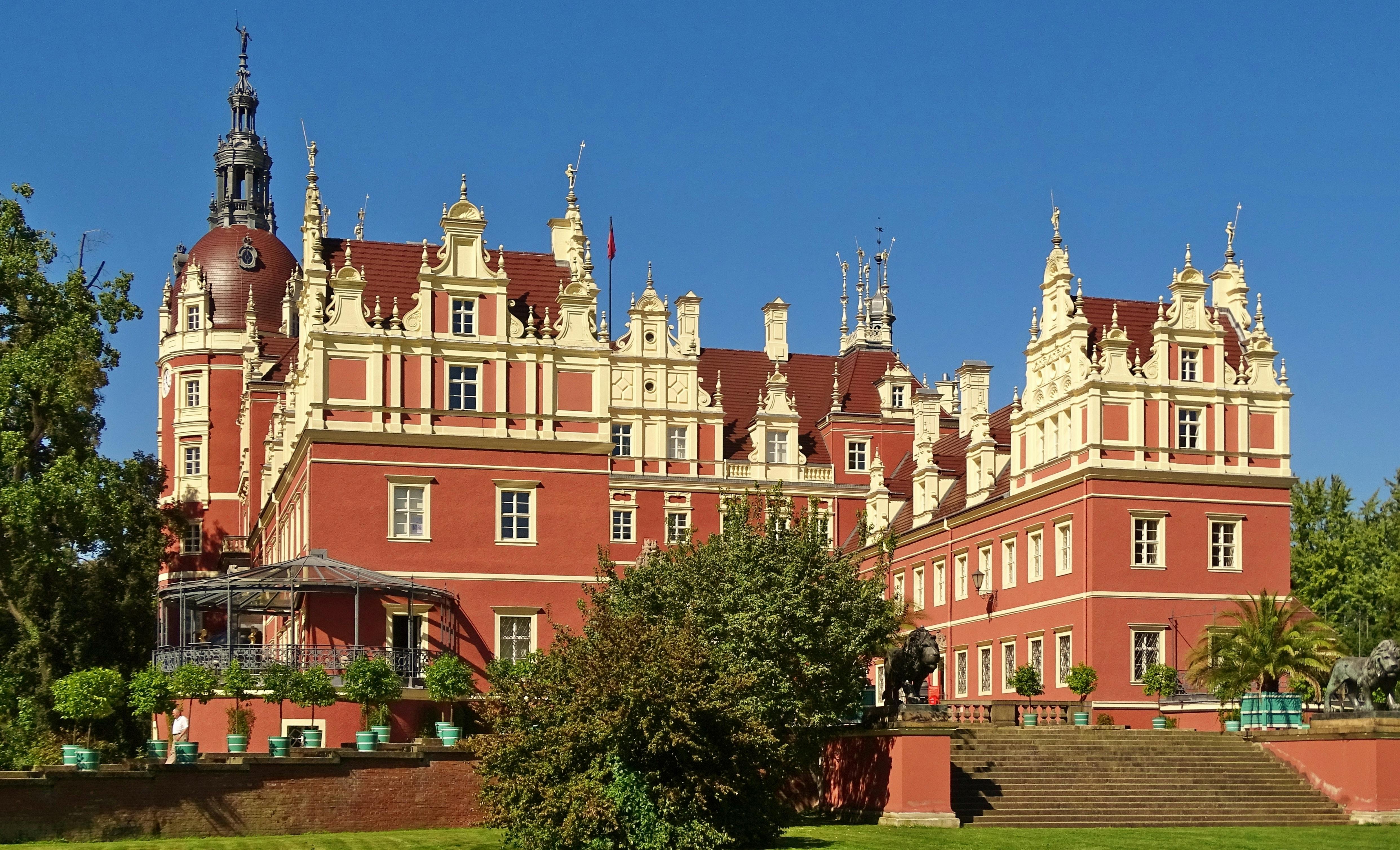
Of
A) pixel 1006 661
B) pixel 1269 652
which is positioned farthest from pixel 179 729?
pixel 1006 661

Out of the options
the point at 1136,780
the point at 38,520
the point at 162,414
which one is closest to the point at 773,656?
the point at 1136,780

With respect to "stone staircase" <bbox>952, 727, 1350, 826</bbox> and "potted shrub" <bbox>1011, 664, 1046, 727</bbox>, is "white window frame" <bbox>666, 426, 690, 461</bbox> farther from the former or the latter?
"stone staircase" <bbox>952, 727, 1350, 826</bbox>

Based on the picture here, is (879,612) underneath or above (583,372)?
underneath

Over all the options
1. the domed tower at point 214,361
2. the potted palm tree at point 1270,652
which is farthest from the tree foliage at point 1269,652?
the domed tower at point 214,361

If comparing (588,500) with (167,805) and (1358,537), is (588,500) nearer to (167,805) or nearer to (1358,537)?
(167,805)

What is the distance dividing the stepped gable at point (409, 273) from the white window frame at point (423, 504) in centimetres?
445

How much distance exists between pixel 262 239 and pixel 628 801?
202 feet

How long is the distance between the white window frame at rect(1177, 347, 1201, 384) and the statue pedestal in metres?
20.8

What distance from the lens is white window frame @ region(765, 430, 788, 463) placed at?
212ft

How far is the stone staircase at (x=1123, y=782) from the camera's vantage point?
3394 centimetres

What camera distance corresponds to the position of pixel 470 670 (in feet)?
128

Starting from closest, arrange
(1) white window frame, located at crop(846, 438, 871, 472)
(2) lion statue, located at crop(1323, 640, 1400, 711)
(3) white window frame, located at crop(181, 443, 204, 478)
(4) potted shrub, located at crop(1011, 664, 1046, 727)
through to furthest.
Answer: (2) lion statue, located at crop(1323, 640, 1400, 711) → (4) potted shrub, located at crop(1011, 664, 1046, 727) → (1) white window frame, located at crop(846, 438, 871, 472) → (3) white window frame, located at crop(181, 443, 204, 478)

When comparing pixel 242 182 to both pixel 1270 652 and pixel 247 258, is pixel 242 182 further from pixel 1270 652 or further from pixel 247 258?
pixel 1270 652

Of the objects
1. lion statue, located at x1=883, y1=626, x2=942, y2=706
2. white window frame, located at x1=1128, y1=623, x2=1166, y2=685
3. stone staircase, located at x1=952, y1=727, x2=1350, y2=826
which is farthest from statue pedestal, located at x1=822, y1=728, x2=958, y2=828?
white window frame, located at x1=1128, y1=623, x2=1166, y2=685
